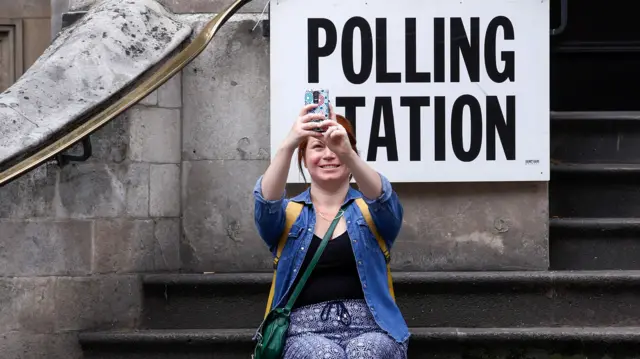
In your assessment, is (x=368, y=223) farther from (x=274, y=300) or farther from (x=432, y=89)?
(x=432, y=89)

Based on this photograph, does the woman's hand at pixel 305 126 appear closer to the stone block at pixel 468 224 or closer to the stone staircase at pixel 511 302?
the stone staircase at pixel 511 302

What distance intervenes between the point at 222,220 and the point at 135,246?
23.5 inches

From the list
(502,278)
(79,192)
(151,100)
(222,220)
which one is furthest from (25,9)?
(502,278)

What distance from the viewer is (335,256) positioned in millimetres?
4258

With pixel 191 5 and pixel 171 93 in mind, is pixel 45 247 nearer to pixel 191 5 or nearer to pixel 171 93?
pixel 171 93

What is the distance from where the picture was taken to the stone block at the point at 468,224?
6.02m

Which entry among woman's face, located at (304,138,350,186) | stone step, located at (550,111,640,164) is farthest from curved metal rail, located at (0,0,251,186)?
stone step, located at (550,111,640,164)

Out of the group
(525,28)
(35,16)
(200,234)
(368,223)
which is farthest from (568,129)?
(35,16)

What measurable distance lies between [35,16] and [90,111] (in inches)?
126

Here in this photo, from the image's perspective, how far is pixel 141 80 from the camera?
5.59 meters

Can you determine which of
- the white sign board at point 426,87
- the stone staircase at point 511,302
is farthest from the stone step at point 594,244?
the white sign board at point 426,87

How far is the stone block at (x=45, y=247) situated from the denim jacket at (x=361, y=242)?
154 centimetres

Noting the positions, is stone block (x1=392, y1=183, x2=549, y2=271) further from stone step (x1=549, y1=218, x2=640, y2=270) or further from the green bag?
the green bag

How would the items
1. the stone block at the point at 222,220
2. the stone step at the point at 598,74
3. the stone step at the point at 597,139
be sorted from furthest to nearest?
the stone step at the point at 598,74 < the stone step at the point at 597,139 < the stone block at the point at 222,220
